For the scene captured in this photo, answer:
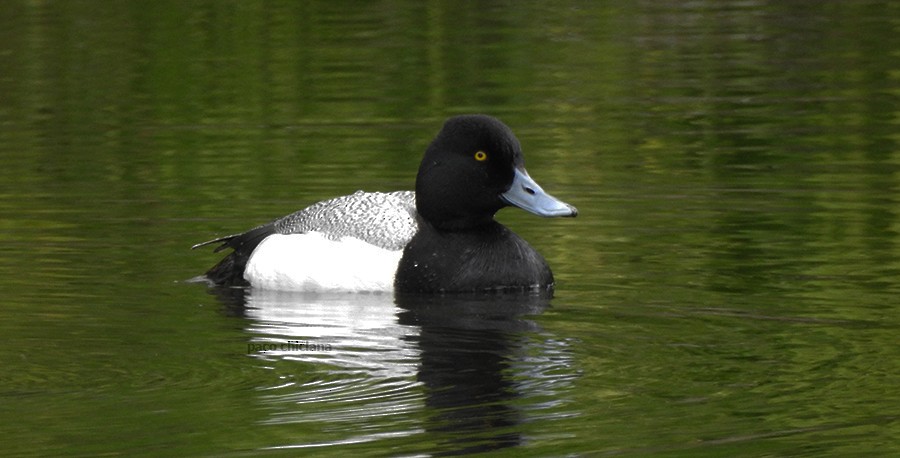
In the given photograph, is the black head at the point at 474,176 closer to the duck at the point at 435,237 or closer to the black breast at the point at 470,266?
the duck at the point at 435,237

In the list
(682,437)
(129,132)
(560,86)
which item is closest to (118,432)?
(682,437)

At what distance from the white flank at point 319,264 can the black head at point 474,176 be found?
1.60 ft

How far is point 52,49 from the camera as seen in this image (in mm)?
26109

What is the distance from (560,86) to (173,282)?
9864 mm

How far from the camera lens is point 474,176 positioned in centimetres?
1239

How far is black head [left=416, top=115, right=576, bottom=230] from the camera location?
1232 cm

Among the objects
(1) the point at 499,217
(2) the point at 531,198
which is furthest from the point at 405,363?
(1) the point at 499,217

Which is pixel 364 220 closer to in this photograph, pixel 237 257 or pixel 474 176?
pixel 474 176

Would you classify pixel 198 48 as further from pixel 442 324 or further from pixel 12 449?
pixel 12 449

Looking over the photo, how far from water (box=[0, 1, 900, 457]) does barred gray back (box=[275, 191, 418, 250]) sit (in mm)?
491

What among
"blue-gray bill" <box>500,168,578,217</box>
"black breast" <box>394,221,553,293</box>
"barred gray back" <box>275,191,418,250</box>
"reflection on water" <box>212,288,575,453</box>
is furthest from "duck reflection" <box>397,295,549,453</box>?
"blue-gray bill" <box>500,168,578,217</box>

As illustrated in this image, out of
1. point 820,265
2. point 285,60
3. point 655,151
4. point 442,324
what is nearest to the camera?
point 442,324

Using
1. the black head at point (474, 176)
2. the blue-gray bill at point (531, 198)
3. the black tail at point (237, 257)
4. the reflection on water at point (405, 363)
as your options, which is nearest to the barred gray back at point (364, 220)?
the black tail at point (237, 257)

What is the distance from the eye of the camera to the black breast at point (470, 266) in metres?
12.0
